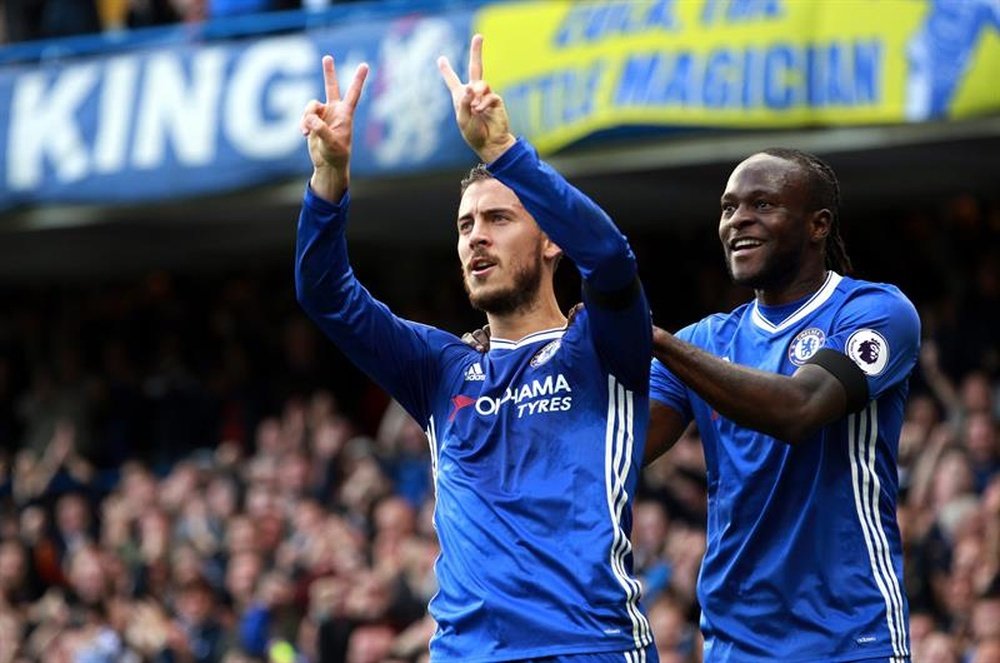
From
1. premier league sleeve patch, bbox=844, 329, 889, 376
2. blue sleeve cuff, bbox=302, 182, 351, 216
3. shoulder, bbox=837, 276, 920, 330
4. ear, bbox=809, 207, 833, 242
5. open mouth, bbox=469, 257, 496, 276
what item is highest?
blue sleeve cuff, bbox=302, 182, 351, 216

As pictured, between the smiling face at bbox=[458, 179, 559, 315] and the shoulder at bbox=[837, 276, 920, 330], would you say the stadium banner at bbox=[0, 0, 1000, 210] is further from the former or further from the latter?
the smiling face at bbox=[458, 179, 559, 315]

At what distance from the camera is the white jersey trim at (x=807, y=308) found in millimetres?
5848

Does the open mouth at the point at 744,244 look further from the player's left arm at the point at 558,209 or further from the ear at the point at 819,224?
the player's left arm at the point at 558,209

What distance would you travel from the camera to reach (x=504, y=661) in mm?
5227

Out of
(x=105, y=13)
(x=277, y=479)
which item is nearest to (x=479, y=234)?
(x=277, y=479)

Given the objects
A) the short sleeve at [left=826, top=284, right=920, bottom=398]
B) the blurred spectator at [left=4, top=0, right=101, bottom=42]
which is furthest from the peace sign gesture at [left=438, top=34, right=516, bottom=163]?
the blurred spectator at [left=4, top=0, right=101, bottom=42]

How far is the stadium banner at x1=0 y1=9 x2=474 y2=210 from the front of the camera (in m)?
15.2

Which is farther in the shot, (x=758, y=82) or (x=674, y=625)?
(x=758, y=82)

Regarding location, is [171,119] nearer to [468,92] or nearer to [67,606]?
[67,606]

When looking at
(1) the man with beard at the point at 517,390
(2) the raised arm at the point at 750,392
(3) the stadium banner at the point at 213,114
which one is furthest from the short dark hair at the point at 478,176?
(3) the stadium banner at the point at 213,114

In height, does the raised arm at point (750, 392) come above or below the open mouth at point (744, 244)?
below

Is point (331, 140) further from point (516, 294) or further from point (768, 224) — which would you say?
point (768, 224)

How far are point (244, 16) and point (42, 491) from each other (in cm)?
411

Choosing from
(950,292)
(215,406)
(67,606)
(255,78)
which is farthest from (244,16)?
(950,292)
